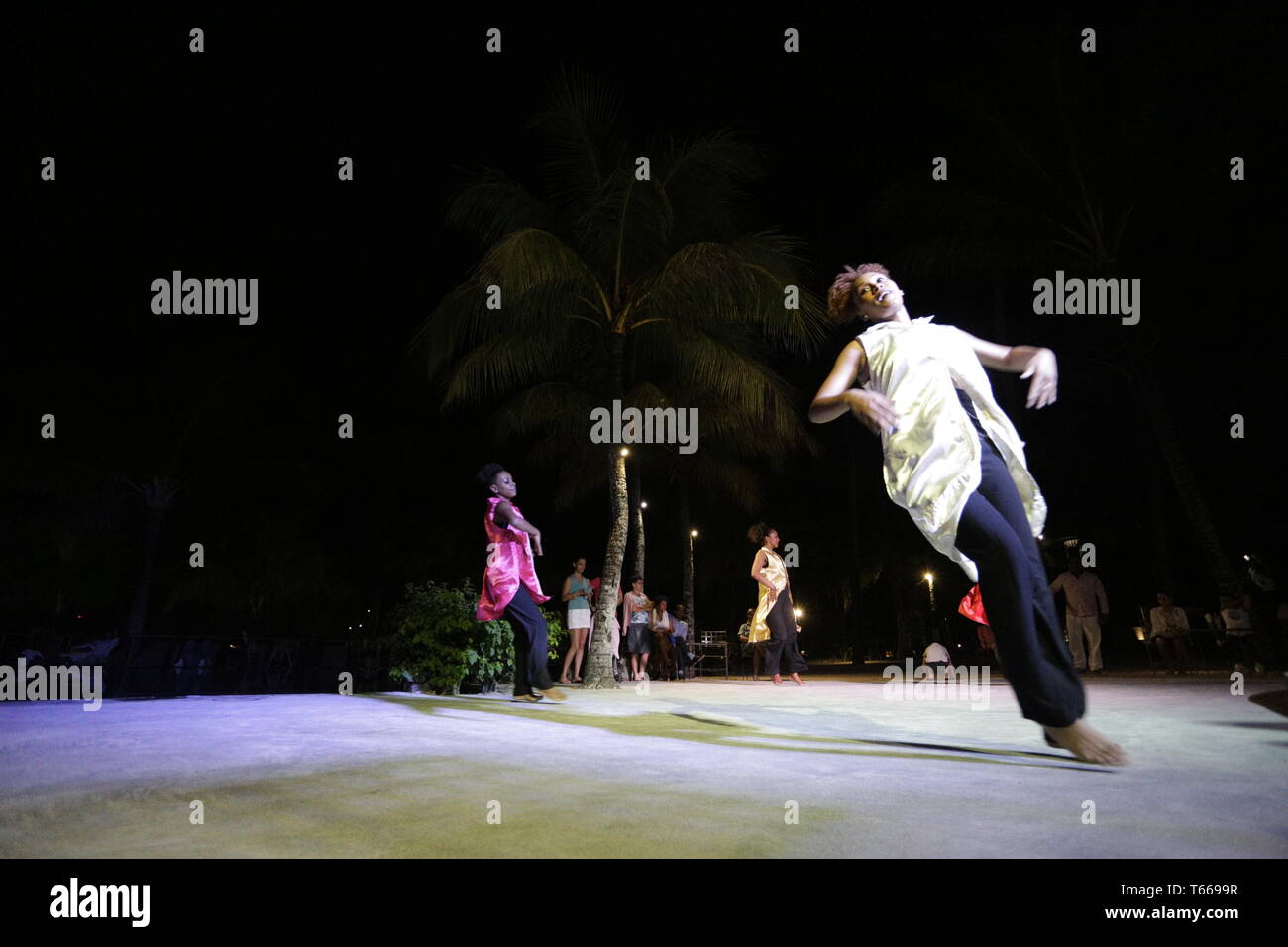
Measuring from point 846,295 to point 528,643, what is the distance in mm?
4798

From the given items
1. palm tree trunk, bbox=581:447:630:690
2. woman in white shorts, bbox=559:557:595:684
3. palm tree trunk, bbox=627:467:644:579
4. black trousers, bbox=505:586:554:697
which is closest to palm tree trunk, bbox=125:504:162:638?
palm tree trunk, bbox=627:467:644:579

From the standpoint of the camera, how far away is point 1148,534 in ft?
93.4

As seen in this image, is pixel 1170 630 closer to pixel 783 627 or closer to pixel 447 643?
pixel 783 627

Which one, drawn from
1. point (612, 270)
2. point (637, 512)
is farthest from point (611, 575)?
point (637, 512)

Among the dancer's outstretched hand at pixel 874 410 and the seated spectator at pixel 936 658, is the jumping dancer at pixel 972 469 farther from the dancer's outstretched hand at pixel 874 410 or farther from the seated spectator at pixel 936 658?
the seated spectator at pixel 936 658

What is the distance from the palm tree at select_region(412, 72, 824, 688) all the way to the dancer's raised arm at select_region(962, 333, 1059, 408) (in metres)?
7.64

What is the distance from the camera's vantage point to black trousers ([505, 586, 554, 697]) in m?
8.05

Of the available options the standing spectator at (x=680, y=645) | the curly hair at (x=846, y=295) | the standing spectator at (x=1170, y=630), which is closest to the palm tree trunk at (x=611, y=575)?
the standing spectator at (x=680, y=645)

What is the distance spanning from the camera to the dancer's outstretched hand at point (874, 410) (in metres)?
3.84

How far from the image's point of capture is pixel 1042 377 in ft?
13.2

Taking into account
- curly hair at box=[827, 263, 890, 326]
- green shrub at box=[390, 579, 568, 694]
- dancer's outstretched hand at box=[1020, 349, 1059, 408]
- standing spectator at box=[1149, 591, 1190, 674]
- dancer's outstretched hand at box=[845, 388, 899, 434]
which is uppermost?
curly hair at box=[827, 263, 890, 326]

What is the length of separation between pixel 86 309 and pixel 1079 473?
28.5m

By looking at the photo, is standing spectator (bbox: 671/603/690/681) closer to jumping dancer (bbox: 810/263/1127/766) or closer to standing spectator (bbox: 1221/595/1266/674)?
standing spectator (bbox: 1221/595/1266/674)

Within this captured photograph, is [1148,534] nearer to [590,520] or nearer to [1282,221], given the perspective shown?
[1282,221]
